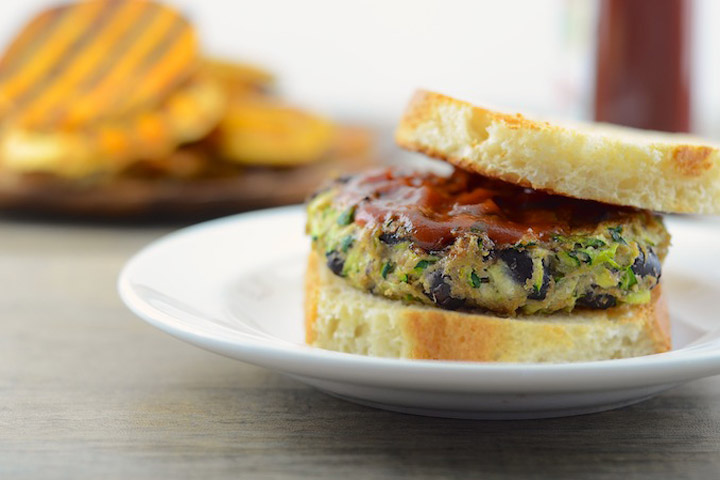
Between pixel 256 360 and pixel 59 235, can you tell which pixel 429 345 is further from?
pixel 59 235

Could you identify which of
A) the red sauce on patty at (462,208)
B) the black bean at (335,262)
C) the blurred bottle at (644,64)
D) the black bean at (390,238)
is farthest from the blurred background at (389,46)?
the black bean at (390,238)

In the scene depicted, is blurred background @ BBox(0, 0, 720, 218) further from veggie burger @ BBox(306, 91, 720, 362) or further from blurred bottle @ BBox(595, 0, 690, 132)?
veggie burger @ BBox(306, 91, 720, 362)

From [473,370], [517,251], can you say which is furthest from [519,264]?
[473,370]

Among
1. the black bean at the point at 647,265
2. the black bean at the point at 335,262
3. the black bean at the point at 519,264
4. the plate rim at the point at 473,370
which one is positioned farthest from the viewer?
the black bean at the point at 335,262

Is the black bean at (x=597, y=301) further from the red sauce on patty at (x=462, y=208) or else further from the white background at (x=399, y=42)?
the white background at (x=399, y=42)

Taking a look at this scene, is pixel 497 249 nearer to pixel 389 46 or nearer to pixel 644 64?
pixel 644 64

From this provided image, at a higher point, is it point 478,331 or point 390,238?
point 390,238
